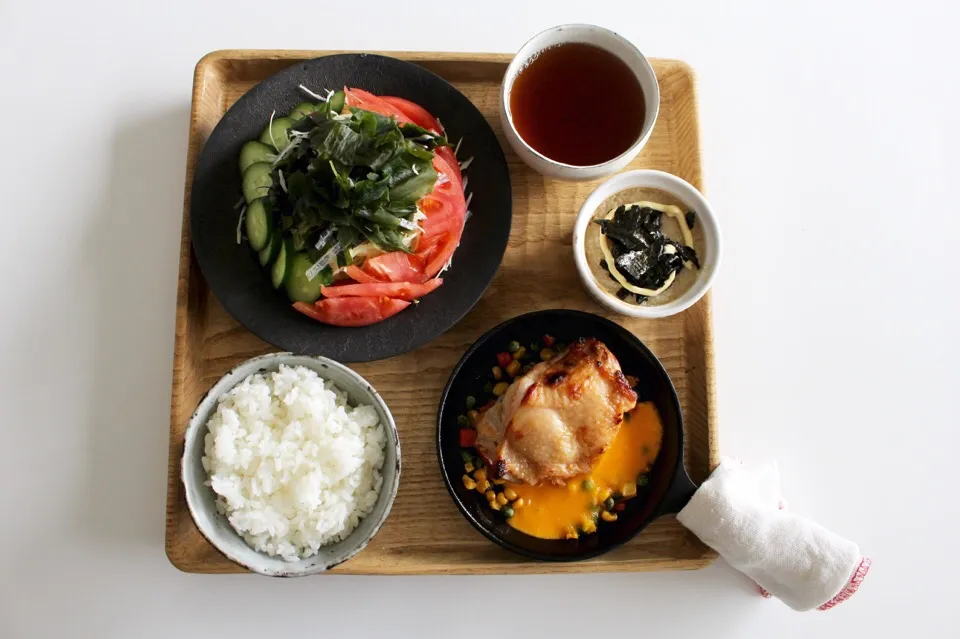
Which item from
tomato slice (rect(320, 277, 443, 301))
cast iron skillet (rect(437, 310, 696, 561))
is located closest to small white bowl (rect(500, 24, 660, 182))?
cast iron skillet (rect(437, 310, 696, 561))

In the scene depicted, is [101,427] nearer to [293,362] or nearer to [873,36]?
[293,362]

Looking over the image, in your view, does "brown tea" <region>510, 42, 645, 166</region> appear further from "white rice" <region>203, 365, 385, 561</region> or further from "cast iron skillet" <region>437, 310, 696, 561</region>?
"white rice" <region>203, 365, 385, 561</region>

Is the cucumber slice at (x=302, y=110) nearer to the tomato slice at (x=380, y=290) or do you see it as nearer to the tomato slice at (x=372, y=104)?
the tomato slice at (x=372, y=104)

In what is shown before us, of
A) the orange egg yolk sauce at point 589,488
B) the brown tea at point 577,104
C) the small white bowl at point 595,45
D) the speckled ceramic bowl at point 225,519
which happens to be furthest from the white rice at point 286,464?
the brown tea at point 577,104

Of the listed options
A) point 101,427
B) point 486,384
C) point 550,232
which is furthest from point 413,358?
point 101,427

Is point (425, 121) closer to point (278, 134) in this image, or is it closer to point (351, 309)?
point (278, 134)
